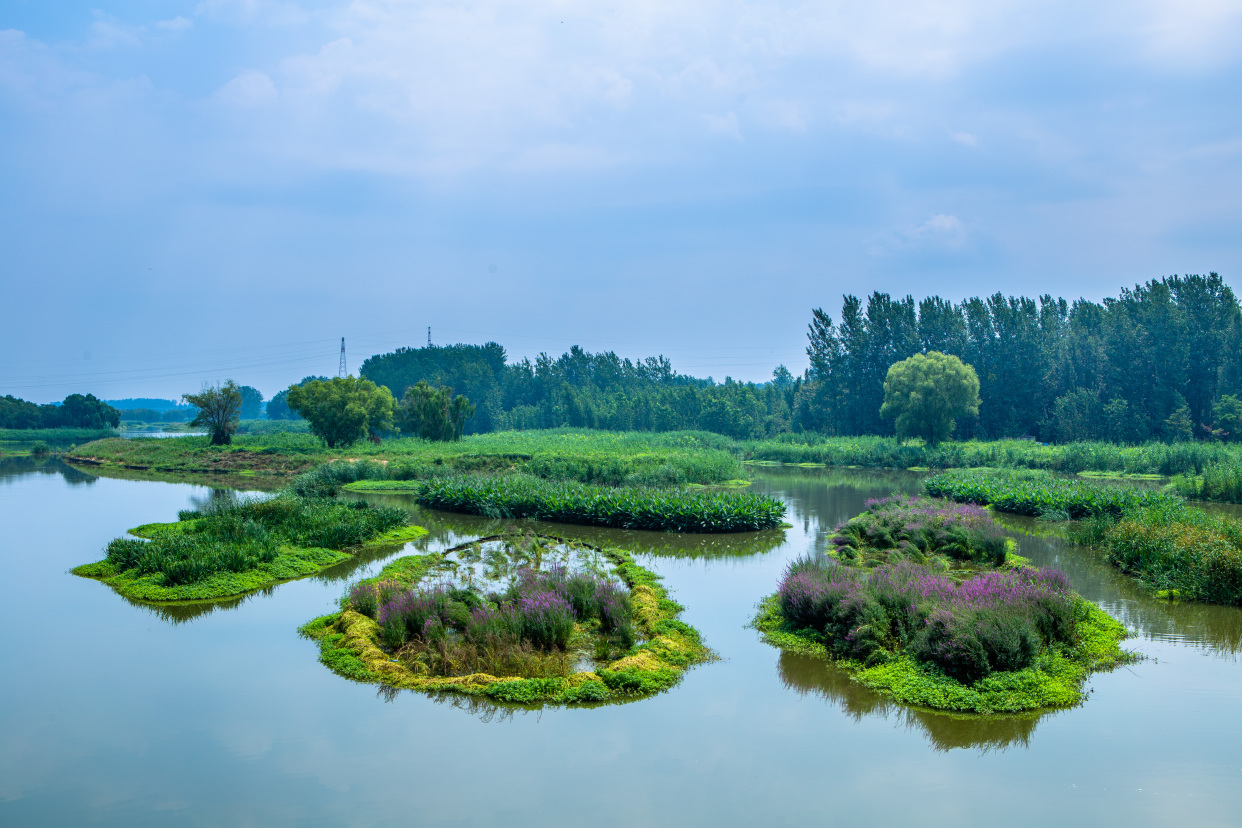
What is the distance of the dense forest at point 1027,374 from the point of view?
149 ft

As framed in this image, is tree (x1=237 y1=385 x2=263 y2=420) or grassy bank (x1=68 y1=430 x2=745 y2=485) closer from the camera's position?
grassy bank (x1=68 y1=430 x2=745 y2=485)

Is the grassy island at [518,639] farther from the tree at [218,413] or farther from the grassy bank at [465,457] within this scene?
the tree at [218,413]

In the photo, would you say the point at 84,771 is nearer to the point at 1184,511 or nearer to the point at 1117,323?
the point at 1184,511

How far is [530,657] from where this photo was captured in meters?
8.86

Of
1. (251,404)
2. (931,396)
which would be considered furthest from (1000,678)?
(251,404)

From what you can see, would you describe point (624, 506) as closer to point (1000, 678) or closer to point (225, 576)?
point (225, 576)

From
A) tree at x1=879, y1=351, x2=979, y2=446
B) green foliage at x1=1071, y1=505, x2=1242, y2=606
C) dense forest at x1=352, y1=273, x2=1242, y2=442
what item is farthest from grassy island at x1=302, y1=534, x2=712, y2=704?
dense forest at x1=352, y1=273, x2=1242, y2=442

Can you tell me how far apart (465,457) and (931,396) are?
86.3 ft

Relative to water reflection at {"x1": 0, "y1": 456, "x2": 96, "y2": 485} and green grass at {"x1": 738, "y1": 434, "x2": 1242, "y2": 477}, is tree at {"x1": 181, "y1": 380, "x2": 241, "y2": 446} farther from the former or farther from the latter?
green grass at {"x1": 738, "y1": 434, "x2": 1242, "y2": 477}

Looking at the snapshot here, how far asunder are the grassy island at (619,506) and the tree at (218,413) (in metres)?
28.7

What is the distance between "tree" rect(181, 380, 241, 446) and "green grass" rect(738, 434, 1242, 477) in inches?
1218

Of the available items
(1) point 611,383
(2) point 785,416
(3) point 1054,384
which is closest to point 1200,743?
(3) point 1054,384

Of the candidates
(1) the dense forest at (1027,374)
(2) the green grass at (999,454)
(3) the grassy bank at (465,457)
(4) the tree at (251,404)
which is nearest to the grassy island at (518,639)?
(3) the grassy bank at (465,457)

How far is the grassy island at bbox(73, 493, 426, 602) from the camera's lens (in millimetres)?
12758
